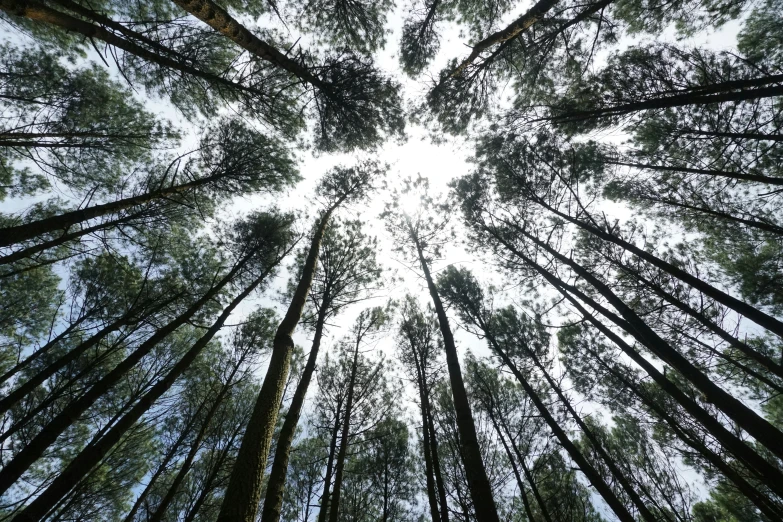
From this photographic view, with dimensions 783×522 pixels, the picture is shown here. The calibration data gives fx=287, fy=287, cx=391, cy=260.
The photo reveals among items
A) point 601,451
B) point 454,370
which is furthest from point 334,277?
point 601,451

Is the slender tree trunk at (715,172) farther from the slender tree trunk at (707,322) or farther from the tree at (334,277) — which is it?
the tree at (334,277)

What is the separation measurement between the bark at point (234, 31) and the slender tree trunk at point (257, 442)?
3.63 meters

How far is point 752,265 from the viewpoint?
870cm

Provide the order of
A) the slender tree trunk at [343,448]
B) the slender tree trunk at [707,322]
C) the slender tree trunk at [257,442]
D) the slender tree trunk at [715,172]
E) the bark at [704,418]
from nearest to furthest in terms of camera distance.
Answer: the slender tree trunk at [257,442] → the bark at [704,418] → the slender tree trunk at [715,172] → the slender tree trunk at [343,448] → the slender tree trunk at [707,322]

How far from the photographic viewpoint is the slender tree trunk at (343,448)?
6.41m

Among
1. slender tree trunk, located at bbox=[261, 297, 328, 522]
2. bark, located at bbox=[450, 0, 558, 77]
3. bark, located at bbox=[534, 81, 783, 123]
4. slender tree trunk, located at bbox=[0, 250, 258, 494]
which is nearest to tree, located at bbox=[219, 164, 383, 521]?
slender tree trunk, located at bbox=[261, 297, 328, 522]

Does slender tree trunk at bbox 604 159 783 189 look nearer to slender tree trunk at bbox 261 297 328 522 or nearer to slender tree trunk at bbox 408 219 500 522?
slender tree trunk at bbox 408 219 500 522

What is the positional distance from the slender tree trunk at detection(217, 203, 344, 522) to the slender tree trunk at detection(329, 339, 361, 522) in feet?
14.6

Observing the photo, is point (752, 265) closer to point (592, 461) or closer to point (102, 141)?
point (592, 461)

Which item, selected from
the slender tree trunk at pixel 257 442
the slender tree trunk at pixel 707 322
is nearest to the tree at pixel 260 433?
the slender tree trunk at pixel 257 442

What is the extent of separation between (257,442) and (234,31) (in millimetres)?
4985

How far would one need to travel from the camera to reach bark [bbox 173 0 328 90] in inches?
131

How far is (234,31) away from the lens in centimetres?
369

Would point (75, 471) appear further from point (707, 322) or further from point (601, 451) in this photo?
point (707, 322)
